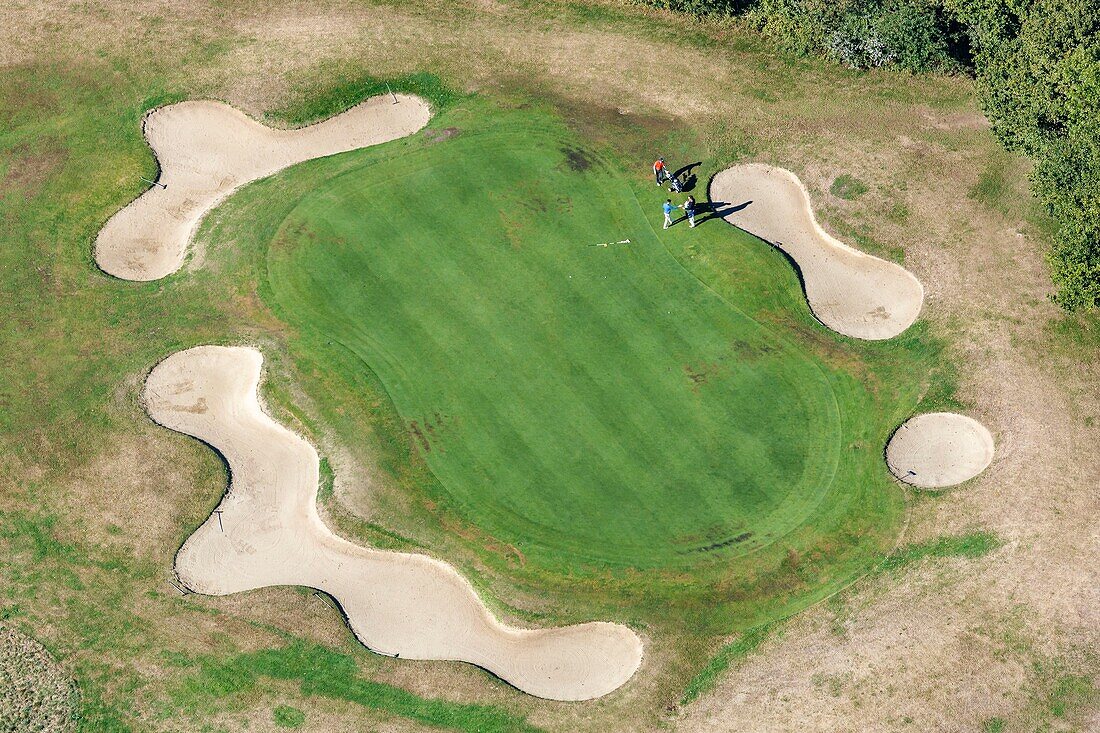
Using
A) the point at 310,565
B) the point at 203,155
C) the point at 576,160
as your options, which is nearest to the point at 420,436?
the point at 310,565

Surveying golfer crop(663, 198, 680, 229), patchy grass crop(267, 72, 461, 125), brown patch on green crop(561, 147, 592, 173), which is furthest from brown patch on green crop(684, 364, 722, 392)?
patchy grass crop(267, 72, 461, 125)

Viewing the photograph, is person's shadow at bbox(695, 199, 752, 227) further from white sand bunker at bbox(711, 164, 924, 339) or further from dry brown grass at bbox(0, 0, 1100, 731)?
dry brown grass at bbox(0, 0, 1100, 731)

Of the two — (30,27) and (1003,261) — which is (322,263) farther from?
(1003,261)

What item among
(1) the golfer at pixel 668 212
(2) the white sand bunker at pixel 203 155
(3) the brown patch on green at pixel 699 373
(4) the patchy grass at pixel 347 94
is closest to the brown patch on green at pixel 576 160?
(1) the golfer at pixel 668 212

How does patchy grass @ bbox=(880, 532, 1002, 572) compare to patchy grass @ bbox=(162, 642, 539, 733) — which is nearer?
patchy grass @ bbox=(162, 642, 539, 733)

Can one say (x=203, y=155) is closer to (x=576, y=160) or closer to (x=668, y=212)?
(x=576, y=160)

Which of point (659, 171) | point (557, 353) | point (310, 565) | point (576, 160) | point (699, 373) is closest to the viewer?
point (310, 565)
